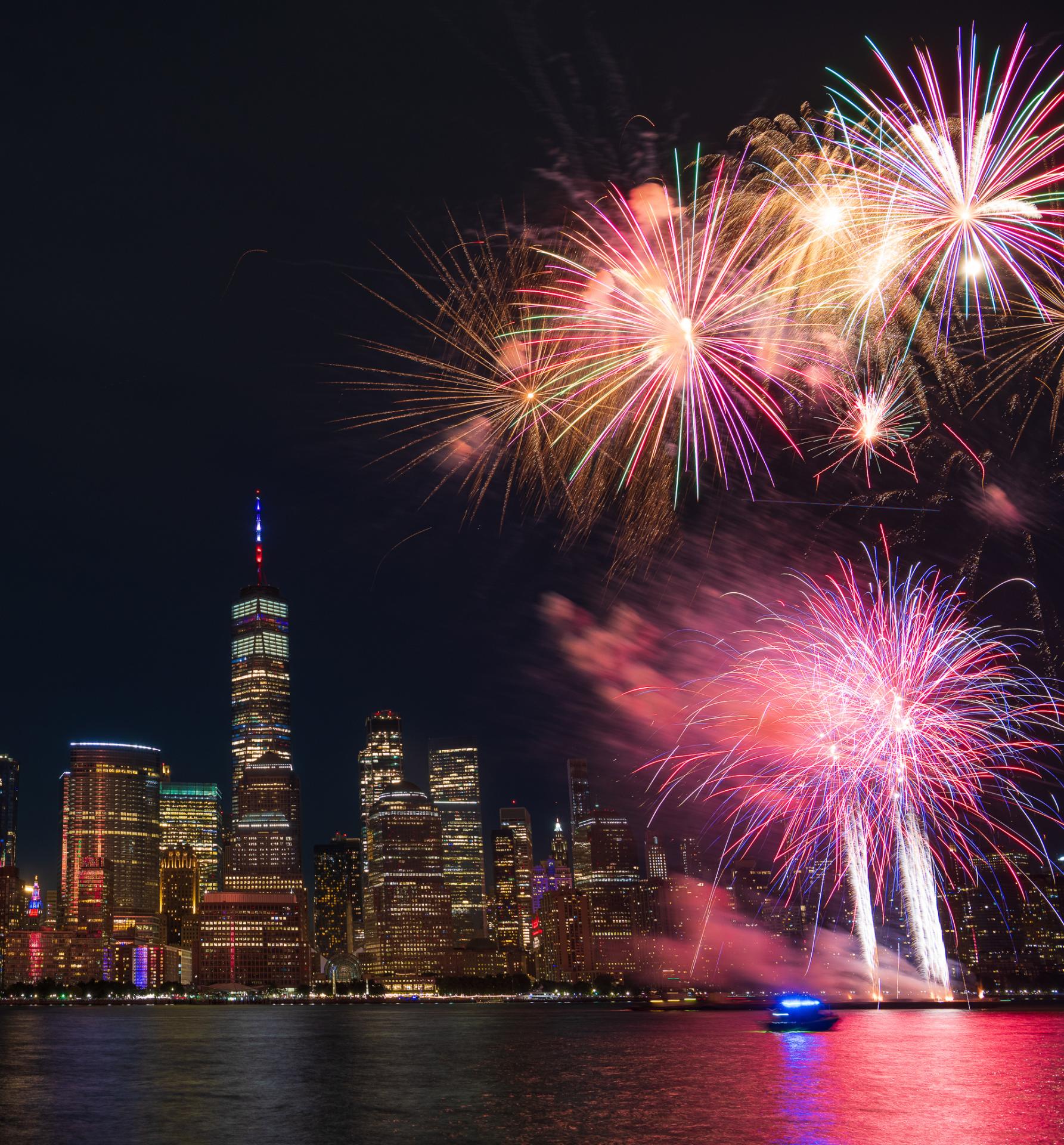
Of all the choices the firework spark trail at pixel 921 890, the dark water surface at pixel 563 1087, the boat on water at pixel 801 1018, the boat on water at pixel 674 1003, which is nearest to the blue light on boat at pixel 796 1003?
the boat on water at pixel 801 1018

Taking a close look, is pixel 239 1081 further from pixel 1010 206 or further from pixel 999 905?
pixel 999 905

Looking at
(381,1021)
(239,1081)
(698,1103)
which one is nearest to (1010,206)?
(698,1103)

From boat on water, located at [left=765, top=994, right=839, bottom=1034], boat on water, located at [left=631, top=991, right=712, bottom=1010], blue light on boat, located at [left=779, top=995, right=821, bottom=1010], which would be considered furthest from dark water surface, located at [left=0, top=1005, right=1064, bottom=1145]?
boat on water, located at [left=631, top=991, right=712, bottom=1010]

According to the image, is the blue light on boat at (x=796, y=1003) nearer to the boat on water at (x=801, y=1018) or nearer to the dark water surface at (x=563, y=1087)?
the boat on water at (x=801, y=1018)

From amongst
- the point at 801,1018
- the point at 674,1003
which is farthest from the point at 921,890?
the point at 674,1003

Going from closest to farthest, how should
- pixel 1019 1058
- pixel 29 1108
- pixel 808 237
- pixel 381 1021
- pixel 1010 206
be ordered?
pixel 1010 206 → pixel 808 237 → pixel 29 1108 → pixel 1019 1058 → pixel 381 1021
